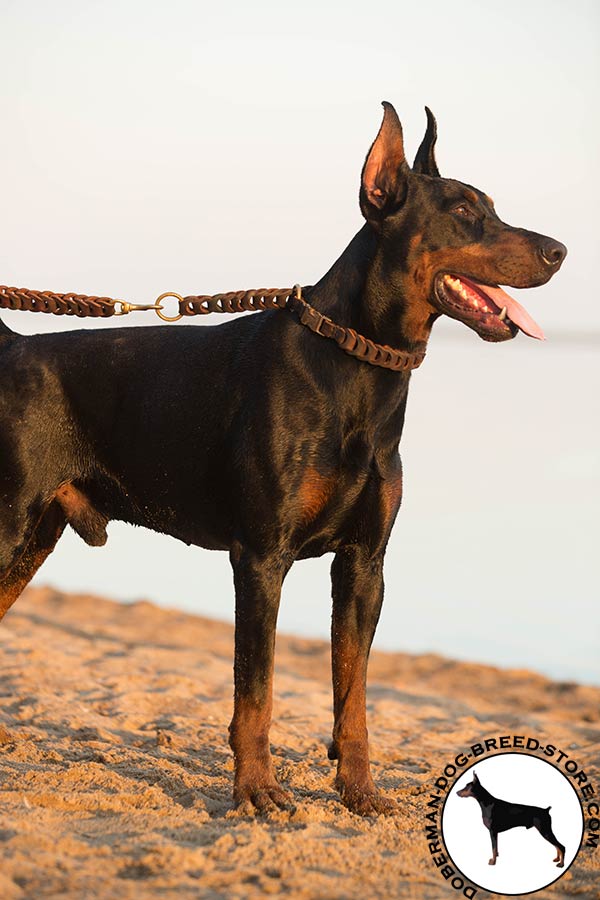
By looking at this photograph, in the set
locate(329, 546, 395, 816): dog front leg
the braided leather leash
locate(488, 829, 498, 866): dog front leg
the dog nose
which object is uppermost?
the dog nose

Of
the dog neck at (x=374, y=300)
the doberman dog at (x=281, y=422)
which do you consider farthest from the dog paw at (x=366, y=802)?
the dog neck at (x=374, y=300)

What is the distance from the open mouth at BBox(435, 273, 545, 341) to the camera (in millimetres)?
4945

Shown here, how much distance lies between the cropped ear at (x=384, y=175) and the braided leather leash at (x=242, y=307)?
46 cm

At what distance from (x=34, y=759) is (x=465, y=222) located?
3.03 metres

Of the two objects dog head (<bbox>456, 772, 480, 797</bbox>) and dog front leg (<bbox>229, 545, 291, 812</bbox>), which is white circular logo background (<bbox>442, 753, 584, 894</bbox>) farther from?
dog front leg (<bbox>229, 545, 291, 812</bbox>)

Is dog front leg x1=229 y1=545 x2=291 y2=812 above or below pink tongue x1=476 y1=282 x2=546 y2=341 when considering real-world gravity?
below

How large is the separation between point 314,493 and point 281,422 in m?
0.31

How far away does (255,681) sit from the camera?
16.1ft

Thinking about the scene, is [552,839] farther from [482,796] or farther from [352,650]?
[352,650]

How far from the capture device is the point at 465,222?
4.98 meters

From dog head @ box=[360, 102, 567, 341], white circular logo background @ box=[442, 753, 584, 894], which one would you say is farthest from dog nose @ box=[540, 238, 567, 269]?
white circular logo background @ box=[442, 753, 584, 894]

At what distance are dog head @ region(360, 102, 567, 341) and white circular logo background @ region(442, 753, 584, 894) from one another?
1.65m

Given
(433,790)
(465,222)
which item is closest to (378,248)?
(465,222)

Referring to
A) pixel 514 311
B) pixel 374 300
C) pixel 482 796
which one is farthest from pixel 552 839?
pixel 374 300
